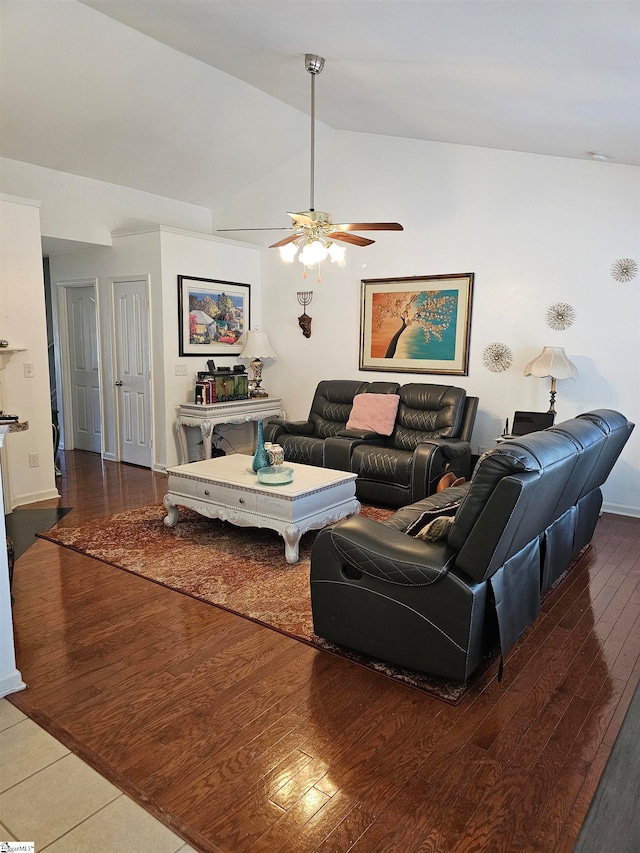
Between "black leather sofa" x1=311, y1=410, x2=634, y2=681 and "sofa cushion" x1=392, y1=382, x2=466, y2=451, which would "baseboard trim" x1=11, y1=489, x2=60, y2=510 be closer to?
"sofa cushion" x1=392, y1=382, x2=466, y2=451

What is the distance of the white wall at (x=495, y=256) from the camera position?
488 centimetres

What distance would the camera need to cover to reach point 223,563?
3771 mm

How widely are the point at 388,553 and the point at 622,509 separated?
11.1 feet

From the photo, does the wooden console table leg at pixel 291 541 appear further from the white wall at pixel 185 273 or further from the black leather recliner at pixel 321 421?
the white wall at pixel 185 273

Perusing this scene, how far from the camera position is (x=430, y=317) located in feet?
19.3

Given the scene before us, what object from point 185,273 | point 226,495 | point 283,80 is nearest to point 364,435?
point 226,495

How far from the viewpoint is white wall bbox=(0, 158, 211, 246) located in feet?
18.3

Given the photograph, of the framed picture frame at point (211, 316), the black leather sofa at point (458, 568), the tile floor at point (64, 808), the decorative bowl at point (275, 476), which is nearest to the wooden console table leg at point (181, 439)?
the framed picture frame at point (211, 316)

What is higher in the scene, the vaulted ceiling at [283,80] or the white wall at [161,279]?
the vaulted ceiling at [283,80]

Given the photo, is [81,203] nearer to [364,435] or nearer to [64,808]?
[364,435]

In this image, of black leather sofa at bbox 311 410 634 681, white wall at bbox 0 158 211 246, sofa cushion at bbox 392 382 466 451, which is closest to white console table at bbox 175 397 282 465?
sofa cushion at bbox 392 382 466 451

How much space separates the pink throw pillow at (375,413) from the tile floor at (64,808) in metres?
3.95

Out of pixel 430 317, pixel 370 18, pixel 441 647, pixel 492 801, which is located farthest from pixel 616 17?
pixel 430 317

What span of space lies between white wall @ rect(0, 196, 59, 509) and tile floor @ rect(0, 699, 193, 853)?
10.9 feet
